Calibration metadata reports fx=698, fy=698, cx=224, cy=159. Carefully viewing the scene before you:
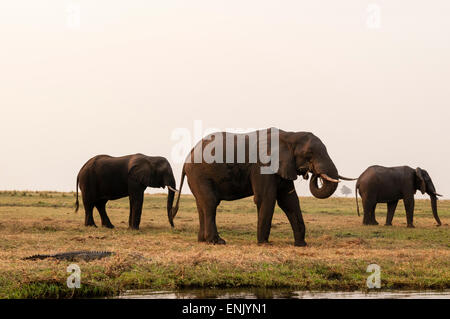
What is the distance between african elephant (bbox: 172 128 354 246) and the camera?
17.2 m

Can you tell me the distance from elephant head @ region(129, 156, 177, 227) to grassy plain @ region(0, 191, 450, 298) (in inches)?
59.9

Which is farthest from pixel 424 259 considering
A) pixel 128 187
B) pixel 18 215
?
pixel 18 215

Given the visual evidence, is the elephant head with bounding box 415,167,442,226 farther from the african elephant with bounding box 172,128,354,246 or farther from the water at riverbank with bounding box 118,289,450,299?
the water at riverbank with bounding box 118,289,450,299

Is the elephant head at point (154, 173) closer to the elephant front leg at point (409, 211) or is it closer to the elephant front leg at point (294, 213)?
the elephant front leg at point (294, 213)

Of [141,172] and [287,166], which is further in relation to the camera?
[141,172]

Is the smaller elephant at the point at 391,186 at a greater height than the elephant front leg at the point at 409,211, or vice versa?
the smaller elephant at the point at 391,186

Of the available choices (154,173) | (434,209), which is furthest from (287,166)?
(434,209)

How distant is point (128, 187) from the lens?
2417 centimetres

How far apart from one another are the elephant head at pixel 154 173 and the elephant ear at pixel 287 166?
7375 mm

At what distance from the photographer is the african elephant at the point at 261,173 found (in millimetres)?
17172

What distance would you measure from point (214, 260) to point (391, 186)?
53.6 feet

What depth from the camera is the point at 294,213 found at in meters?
17.6

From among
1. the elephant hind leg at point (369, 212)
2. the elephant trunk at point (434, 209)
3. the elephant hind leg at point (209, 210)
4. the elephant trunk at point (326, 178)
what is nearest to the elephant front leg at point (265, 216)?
the elephant hind leg at point (209, 210)

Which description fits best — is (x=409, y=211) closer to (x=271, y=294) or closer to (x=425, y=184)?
(x=425, y=184)
